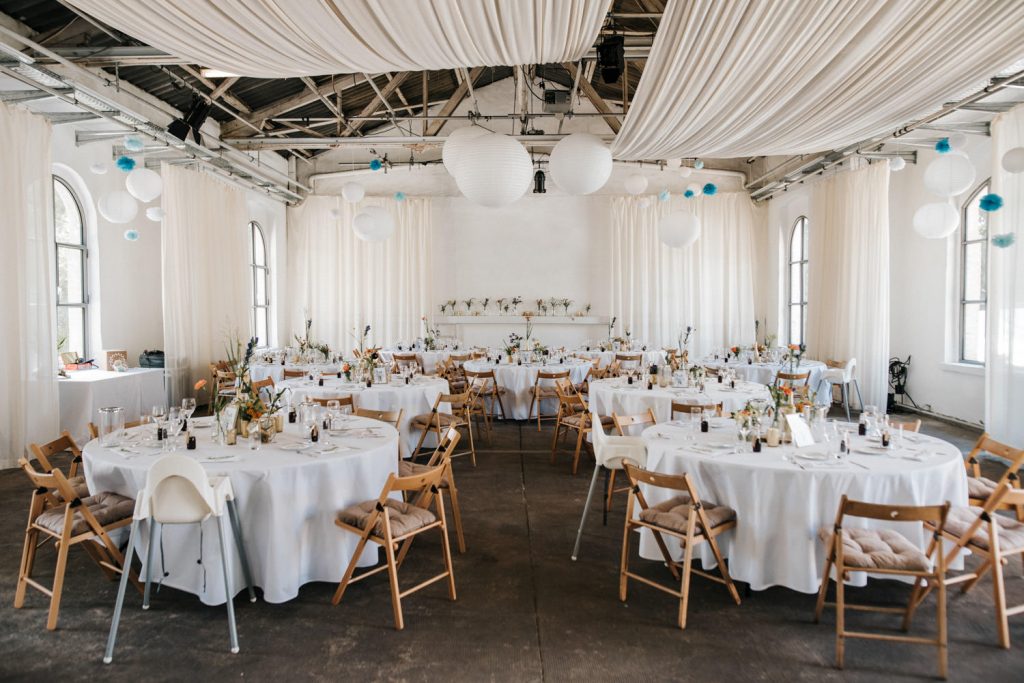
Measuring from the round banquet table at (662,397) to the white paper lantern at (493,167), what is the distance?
265cm

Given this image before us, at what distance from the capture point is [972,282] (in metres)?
8.75

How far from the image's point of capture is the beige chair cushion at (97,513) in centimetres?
345

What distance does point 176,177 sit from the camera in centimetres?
974

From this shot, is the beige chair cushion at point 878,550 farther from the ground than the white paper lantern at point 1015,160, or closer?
closer

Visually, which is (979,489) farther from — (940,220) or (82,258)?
(82,258)

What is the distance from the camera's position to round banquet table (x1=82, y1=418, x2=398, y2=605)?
350cm

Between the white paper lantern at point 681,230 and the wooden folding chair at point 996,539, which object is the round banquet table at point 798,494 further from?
the white paper lantern at point 681,230

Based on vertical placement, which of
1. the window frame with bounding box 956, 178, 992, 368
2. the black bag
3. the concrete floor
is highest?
the window frame with bounding box 956, 178, 992, 368

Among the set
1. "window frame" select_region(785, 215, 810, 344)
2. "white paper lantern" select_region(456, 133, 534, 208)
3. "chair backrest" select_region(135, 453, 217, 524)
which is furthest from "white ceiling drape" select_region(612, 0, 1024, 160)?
"window frame" select_region(785, 215, 810, 344)

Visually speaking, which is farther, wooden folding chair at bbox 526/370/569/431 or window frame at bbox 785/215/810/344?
window frame at bbox 785/215/810/344

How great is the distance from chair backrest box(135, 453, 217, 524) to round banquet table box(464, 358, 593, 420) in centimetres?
570

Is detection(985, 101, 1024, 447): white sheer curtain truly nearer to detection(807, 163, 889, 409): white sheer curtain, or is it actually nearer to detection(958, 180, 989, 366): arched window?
detection(958, 180, 989, 366): arched window

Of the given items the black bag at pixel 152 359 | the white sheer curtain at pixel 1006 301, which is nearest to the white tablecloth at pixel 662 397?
the white sheer curtain at pixel 1006 301

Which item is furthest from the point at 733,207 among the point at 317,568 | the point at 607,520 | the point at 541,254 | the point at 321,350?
the point at 317,568
